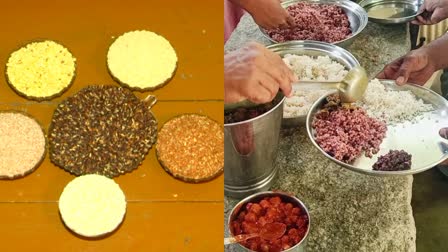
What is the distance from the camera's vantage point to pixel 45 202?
1.35 meters

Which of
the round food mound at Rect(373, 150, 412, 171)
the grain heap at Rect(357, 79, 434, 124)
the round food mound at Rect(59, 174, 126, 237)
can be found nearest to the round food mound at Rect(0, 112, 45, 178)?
the round food mound at Rect(59, 174, 126, 237)

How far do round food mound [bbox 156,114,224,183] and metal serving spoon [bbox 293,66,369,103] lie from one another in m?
0.50

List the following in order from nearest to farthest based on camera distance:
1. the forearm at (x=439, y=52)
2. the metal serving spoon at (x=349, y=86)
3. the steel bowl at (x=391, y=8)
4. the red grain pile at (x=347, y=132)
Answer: the red grain pile at (x=347, y=132)
the metal serving spoon at (x=349, y=86)
the forearm at (x=439, y=52)
the steel bowl at (x=391, y=8)

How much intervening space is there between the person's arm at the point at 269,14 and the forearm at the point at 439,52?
576 mm

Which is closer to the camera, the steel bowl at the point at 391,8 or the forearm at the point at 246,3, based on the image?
the forearm at the point at 246,3

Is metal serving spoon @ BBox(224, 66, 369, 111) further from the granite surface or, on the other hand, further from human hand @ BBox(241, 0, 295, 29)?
human hand @ BBox(241, 0, 295, 29)

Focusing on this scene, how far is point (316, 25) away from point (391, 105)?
0.57 meters

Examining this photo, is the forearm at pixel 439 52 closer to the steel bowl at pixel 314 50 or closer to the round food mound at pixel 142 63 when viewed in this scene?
the steel bowl at pixel 314 50

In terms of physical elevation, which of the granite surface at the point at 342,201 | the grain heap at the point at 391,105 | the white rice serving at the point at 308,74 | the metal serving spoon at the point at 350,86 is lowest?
the granite surface at the point at 342,201

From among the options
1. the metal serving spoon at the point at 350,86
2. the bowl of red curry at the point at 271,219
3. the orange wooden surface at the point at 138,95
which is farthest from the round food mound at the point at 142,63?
the metal serving spoon at the point at 350,86

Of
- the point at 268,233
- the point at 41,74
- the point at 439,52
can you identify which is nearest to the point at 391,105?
the point at 439,52

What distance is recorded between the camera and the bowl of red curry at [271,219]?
139 centimetres

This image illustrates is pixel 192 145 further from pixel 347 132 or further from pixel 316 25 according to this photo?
pixel 316 25

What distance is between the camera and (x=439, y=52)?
7.48 feet
